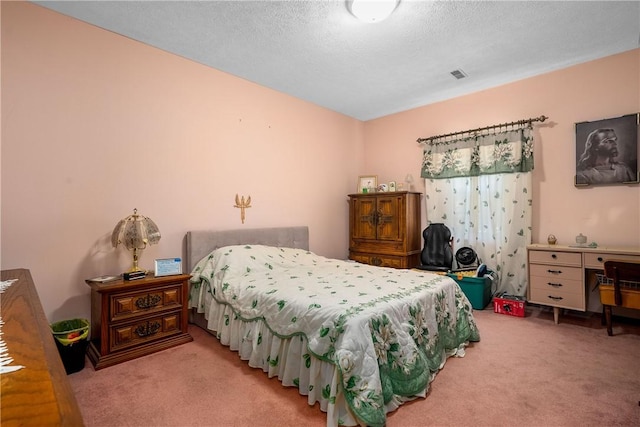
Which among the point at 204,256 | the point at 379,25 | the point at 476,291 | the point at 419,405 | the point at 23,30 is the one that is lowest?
the point at 419,405

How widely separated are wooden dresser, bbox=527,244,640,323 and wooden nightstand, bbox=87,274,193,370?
11.6ft

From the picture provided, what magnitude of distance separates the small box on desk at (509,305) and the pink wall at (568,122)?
0.78m

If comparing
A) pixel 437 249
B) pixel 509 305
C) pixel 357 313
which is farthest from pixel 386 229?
pixel 357 313

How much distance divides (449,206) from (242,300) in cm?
318

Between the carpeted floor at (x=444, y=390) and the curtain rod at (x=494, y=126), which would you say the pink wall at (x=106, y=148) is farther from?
the curtain rod at (x=494, y=126)

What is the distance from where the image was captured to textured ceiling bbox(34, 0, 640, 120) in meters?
2.45

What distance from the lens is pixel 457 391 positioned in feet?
6.47

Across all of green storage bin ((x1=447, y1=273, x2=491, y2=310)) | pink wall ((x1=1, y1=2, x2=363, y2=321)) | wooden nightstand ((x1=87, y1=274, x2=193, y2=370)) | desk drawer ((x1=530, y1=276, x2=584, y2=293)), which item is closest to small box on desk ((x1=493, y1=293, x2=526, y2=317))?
green storage bin ((x1=447, y1=273, x2=491, y2=310))

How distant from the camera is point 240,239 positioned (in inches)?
139

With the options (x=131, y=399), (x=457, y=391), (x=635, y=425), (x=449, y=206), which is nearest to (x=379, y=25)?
(x=449, y=206)

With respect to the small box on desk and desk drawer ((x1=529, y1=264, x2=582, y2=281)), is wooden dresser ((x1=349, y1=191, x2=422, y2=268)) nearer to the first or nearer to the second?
the small box on desk

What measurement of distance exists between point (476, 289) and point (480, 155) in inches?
68.1

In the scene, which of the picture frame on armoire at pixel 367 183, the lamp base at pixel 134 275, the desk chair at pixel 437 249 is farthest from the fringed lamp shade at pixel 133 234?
the desk chair at pixel 437 249

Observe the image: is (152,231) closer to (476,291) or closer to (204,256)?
(204,256)
